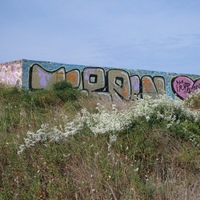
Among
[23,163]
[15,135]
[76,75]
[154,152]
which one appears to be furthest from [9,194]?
[76,75]

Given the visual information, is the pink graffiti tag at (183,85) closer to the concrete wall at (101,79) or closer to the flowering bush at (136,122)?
the concrete wall at (101,79)

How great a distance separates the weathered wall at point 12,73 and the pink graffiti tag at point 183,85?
10.8 meters

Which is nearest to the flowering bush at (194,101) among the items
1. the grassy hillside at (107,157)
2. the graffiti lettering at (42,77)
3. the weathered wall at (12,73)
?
the graffiti lettering at (42,77)

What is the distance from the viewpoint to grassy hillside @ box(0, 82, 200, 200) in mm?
4387

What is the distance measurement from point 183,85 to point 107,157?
67.9ft

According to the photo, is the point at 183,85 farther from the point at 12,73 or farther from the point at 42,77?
the point at 12,73

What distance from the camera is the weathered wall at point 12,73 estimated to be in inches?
696

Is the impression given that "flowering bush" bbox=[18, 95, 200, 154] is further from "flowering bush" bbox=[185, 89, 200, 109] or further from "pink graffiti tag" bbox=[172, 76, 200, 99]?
"pink graffiti tag" bbox=[172, 76, 200, 99]

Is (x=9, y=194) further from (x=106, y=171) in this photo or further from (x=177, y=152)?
(x=177, y=152)

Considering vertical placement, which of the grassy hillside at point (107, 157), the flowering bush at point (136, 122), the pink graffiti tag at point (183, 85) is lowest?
the grassy hillside at point (107, 157)

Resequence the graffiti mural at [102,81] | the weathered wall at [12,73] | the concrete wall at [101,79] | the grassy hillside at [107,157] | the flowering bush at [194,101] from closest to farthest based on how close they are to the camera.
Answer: the grassy hillside at [107,157] < the flowering bush at [194,101] < the weathered wall at [12,73] < the concrete wall at [101,79] < the graffiti mural at [102,81]

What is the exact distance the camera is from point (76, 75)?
1958 centimetres

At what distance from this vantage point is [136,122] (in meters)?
6.32

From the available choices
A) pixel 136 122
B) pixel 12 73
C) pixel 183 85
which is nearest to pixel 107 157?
pixel 136 122
